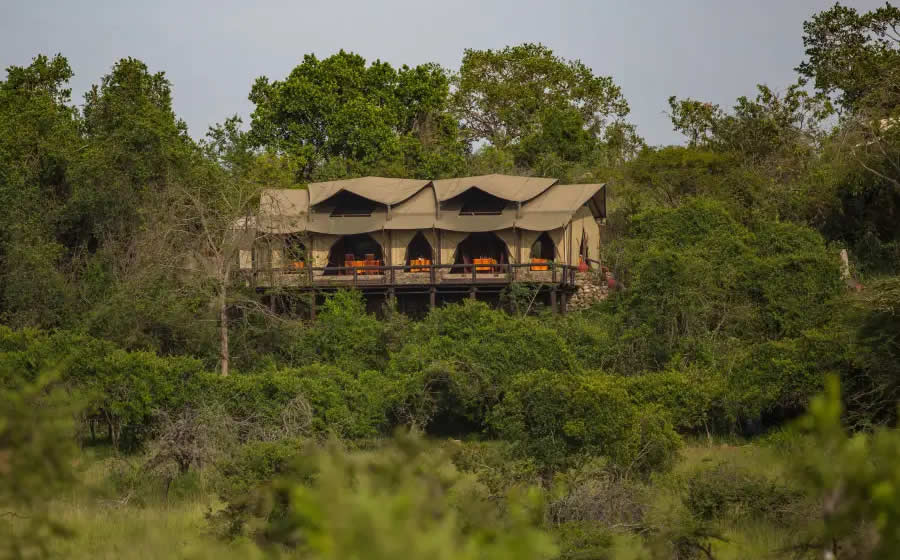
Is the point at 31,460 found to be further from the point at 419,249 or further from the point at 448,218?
the point at 419,249

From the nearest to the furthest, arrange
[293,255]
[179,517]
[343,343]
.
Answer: [179,517]
[343,343]
[293,255]

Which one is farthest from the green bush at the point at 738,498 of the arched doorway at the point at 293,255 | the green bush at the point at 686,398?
the arched doorway at the point at 293,255

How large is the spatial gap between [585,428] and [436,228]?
17546mm

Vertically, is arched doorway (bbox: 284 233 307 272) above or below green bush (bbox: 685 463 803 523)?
above

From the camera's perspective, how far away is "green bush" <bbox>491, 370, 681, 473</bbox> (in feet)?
53.9

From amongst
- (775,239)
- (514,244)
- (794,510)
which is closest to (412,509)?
(794,510)

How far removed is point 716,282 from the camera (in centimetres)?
2872

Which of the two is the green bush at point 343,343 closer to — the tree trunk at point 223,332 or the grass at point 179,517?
the tree trunk at point 223,332

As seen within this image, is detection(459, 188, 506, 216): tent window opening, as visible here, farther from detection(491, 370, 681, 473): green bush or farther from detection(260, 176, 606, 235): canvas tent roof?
detection(491, 370, 681, 473): green bush

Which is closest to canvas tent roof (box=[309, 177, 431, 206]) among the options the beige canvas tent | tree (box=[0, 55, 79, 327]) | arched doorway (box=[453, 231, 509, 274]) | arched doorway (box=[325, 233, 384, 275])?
the beige canvas tent

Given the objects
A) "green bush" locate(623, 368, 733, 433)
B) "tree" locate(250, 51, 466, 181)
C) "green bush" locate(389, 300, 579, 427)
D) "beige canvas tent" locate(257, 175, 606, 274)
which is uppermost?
"tree" locate(250, 51, 466, 181)

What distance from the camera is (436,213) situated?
33969 millimetres

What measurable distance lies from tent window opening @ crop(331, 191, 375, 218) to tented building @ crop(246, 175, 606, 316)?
0.03m

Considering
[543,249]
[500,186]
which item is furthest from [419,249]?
[543,249]
